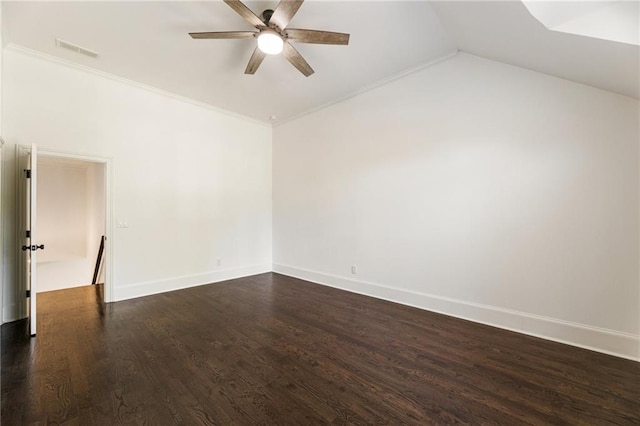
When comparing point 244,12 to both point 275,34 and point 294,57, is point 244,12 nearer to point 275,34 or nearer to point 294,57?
point 275,34

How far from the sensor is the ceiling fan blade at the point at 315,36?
2514mm

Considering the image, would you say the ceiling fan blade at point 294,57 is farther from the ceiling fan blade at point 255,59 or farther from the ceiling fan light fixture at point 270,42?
the ceiling fan blade at point 255,59

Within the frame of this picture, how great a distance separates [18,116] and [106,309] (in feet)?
8.90

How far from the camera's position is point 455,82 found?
11.2ft

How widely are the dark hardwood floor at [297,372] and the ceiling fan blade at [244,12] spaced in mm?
3059

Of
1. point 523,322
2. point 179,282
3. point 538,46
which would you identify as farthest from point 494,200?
point 179,282

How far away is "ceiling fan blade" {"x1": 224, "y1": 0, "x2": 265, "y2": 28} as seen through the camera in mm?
2141

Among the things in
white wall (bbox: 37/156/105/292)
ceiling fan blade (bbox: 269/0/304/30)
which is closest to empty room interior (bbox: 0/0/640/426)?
ceiling fan blade (bbox: 269/0/304/30)

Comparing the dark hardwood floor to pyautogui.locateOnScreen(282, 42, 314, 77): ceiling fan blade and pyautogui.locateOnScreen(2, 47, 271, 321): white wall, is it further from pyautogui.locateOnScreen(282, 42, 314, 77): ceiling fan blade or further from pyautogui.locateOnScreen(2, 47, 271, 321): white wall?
pyautogui.locateOnScreen(282, 42, 314, 77): ceiling fan blade

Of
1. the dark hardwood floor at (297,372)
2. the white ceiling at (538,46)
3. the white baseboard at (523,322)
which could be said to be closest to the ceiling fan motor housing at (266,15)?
the white ceiling at (538,46)

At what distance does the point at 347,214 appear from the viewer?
15.2 feet

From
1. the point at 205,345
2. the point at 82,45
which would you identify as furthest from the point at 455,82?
the point at 82,45

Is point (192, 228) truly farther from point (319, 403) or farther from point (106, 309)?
point (319, 403)

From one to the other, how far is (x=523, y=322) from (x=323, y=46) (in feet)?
13.0
